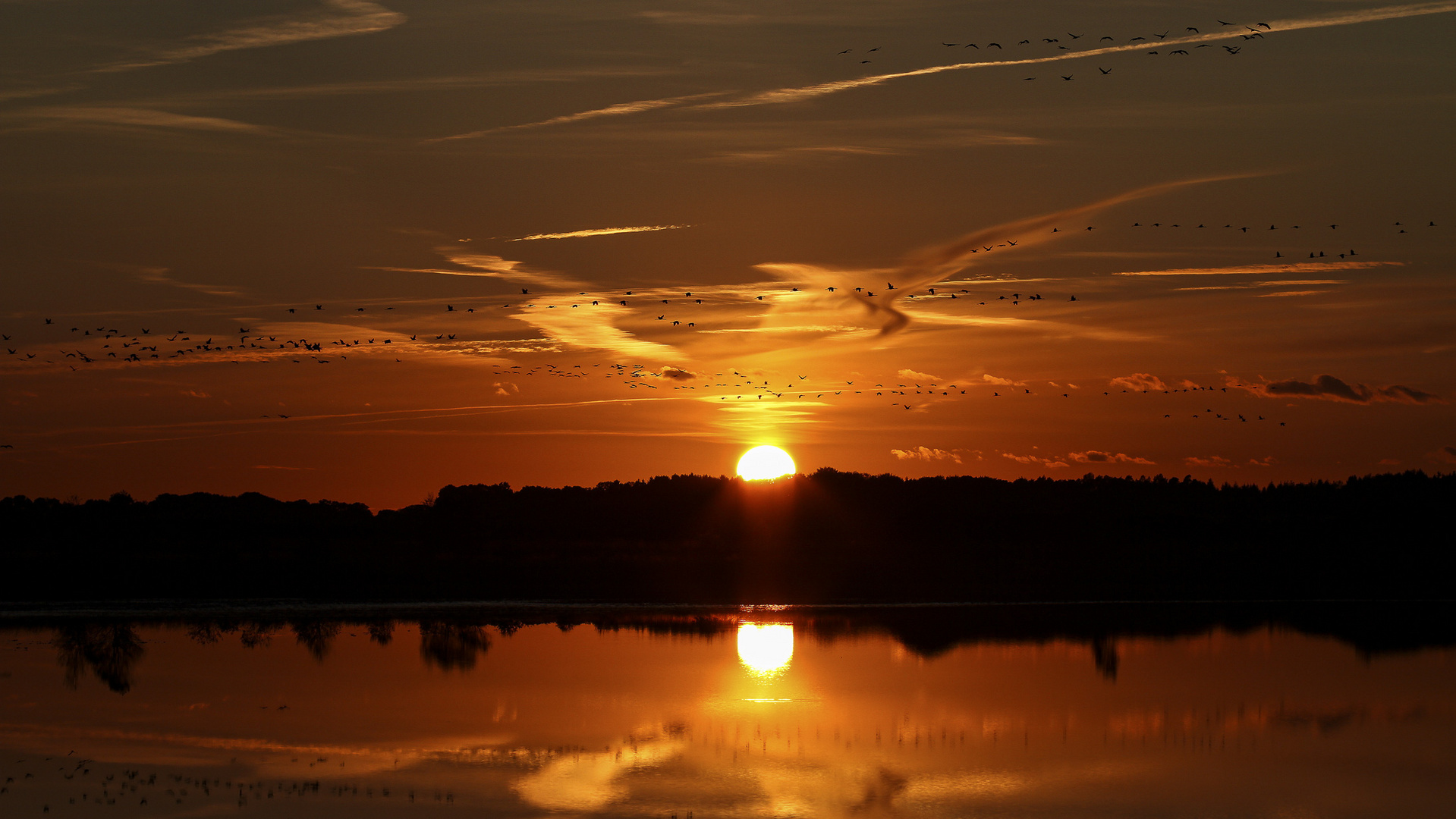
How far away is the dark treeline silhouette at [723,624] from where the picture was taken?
40531 mm

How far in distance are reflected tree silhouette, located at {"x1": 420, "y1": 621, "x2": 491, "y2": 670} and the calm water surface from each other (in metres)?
0.17

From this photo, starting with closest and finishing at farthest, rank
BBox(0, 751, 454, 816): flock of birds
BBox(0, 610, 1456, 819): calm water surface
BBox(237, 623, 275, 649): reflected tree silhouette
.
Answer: BBox(0, 751, 454, 816): flock of birds < BBox(0, 610, 1456, 819): calm water surface < BBox(237, 623, 275, 649): reflected tree silhouette

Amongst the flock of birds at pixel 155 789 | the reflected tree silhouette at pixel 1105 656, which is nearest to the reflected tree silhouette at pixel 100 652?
the flock of birds at pixel 155 789

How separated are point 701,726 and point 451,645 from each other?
50.7 ft

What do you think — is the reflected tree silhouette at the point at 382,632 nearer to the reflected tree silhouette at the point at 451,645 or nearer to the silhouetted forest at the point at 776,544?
the reflected tree silhouette at the point at 451,645

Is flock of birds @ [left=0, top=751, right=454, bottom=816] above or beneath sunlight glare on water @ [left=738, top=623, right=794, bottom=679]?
beneath

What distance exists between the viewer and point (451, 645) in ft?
134

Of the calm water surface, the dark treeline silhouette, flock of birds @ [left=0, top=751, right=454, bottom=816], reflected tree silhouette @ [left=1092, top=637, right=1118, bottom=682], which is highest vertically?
the dark treeline silhouette

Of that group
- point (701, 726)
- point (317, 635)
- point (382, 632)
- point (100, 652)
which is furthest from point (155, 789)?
A: point (382, 632)

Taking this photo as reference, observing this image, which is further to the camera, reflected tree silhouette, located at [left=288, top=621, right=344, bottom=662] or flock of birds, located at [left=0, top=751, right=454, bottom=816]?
reflected tree silhouette, located at [left=288, top=621, right=344, bottom=662]

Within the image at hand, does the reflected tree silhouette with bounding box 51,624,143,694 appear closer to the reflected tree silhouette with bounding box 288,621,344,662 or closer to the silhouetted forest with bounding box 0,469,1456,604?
the reflected tree silhouette with bounding box 288,621,344,662

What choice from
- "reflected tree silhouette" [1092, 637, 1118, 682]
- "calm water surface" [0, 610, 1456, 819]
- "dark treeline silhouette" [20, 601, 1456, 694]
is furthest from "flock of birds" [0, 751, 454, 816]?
"reflected tree silhouette" [1092, 637, 1118, 682]

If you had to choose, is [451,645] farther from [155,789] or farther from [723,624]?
[155,789]

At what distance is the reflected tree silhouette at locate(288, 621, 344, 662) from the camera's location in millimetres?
39656
